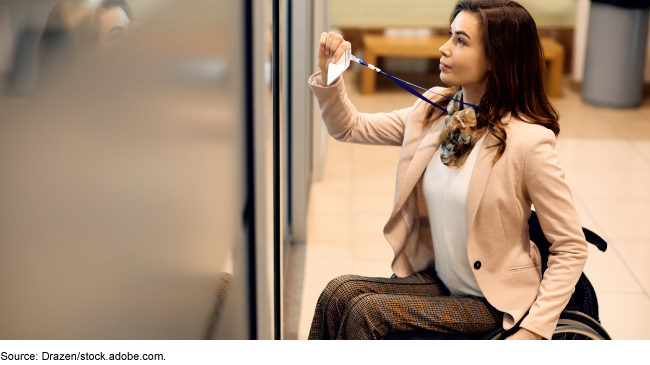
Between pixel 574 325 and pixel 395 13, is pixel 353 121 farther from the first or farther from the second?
pixel 395 13

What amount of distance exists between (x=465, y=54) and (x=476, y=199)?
1.08ft

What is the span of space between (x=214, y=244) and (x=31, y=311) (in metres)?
0.71

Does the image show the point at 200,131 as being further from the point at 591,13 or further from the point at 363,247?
the point at 591,13

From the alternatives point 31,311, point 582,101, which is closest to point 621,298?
point 31,311

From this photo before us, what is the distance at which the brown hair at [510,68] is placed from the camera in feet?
4.80

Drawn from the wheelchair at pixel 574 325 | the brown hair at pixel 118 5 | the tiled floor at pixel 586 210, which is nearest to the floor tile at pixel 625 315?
the tiled floor at pixel 586 210

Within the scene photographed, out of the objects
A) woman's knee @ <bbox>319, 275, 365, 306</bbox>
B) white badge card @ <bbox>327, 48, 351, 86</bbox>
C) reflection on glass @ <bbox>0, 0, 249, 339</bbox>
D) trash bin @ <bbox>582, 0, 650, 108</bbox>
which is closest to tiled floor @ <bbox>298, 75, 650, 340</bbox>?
trash bin @ <bbox>582, 0, 650, 108</bbox>

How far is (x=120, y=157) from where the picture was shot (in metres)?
0.69

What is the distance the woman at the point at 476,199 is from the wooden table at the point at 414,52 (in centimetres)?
519

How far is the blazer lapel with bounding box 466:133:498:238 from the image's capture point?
1.50 metres

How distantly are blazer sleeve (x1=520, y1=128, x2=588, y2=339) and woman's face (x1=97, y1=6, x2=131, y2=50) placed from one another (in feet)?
3.36

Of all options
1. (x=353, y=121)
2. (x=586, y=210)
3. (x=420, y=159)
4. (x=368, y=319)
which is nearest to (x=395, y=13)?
(x=586, y=210)

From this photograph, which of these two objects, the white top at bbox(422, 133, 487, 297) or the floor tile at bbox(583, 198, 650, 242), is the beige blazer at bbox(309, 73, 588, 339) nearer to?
the white top at bbox(422, 133, 487, 297)

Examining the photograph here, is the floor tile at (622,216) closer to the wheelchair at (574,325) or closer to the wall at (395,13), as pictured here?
the wheelchair at (574,325)
